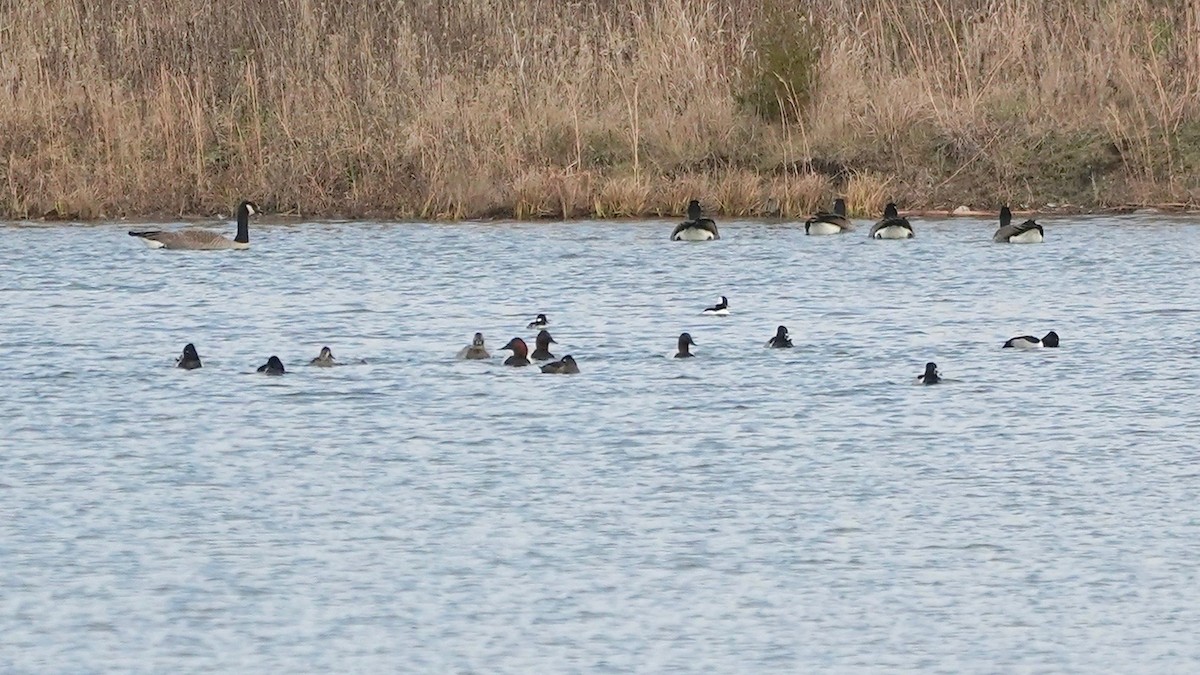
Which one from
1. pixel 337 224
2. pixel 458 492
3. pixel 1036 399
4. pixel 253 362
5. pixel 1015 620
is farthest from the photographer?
pixel 337 224

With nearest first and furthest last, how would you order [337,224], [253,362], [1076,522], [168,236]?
[1076,522]
[253,362]
[168,236]
[337,224]

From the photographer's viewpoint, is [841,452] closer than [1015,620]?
No

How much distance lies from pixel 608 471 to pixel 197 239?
33.4 feet

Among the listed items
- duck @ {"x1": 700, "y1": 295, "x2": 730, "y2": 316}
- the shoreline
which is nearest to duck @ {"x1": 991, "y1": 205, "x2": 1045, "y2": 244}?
the shoreline

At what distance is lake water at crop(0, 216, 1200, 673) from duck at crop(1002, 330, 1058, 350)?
17 cm

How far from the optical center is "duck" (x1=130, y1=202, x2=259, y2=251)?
65.5ft

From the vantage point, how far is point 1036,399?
12594 millimetres

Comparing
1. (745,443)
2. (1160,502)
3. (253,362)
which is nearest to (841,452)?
(745,443)

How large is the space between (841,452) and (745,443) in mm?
528

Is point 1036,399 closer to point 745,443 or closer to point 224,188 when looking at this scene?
point 745,443

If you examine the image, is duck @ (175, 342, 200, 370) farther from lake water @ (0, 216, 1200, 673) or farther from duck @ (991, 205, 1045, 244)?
duck @ (991, 205, 1045, 244)

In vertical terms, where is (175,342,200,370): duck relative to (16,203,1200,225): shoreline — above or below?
below

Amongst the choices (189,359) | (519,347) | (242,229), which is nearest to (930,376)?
(519,347)

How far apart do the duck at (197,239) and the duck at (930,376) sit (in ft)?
28.5
